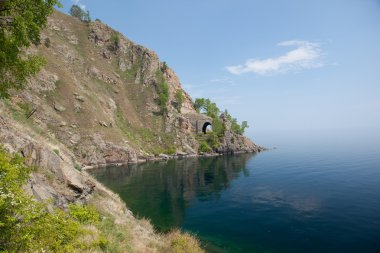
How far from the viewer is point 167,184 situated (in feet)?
220

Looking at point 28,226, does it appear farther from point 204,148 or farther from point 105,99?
point 204,148

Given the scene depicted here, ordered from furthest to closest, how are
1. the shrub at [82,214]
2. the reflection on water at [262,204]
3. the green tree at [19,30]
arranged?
the reflection on water at [262,204] < the shrub at [82,214] < the green tree at [19,30]

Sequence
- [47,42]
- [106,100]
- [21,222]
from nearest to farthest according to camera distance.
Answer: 1. [21,222]
2. [47,42]
3. [106,100]

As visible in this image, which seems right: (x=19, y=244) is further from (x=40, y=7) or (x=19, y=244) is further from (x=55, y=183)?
(x=40, y=7)

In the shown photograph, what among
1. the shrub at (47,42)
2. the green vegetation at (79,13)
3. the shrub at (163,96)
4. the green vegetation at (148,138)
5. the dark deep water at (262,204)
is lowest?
the dark deep water at (262,204)

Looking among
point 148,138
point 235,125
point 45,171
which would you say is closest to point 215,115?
point 235,125

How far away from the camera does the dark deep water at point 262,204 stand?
1351 inches

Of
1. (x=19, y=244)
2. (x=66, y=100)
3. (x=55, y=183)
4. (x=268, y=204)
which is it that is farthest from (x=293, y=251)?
(x=66, y=100)

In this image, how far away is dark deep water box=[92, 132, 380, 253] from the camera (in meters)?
34.3

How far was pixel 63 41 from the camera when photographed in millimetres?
126500

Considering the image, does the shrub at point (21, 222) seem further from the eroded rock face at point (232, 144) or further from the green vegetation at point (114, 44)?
the green vegetation at point (114, 44)

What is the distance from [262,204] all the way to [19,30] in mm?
48289

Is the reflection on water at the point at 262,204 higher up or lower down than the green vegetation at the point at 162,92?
lower down

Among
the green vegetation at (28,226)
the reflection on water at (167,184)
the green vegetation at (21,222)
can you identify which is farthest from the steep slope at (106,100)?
the green vegetation at (21,222)
